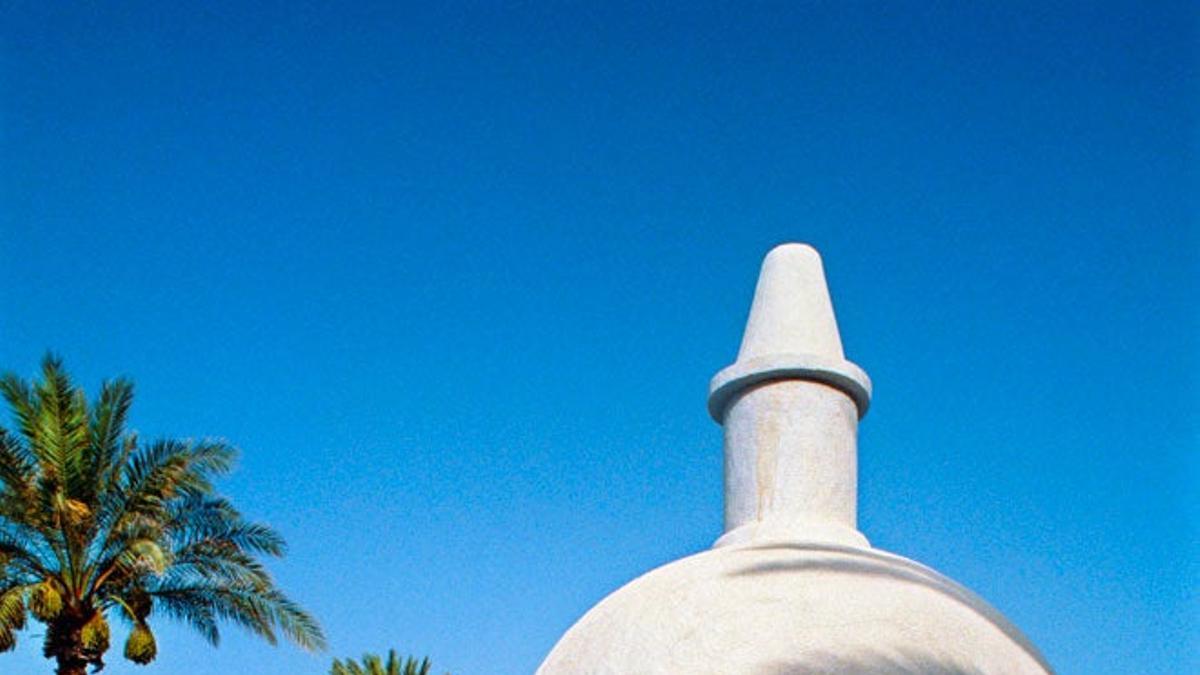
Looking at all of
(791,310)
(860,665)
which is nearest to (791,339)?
(791,310)

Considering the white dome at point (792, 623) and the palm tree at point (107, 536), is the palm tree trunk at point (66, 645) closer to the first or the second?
the palm tree at point (107, 536)

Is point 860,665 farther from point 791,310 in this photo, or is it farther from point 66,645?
point 66,645

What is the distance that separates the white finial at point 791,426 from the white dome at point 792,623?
1.02m

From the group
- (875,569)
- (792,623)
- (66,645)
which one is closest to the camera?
(792,623)

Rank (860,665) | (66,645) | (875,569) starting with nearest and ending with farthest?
(860,665)
(875,569)
(66,645)

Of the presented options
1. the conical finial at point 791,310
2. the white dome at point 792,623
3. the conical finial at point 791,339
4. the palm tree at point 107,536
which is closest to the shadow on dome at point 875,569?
the white dome at point 792,623

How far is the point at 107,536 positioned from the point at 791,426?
32.7ft

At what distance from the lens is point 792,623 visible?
21.6ft

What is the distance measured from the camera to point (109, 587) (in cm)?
1593

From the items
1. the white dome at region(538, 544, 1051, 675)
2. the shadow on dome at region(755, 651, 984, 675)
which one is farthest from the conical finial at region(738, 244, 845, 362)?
the shadow on dome at region(755, 651, 984, 675)

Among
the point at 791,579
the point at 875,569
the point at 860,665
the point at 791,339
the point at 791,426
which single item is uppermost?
the point at 791,339

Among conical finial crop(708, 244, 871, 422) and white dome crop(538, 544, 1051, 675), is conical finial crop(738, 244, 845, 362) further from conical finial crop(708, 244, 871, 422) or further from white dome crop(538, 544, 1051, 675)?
white dome crop(538, 544, 1051, 675)

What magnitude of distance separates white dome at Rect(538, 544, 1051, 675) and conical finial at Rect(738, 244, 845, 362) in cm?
180

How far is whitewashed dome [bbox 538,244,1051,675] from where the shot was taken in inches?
257
